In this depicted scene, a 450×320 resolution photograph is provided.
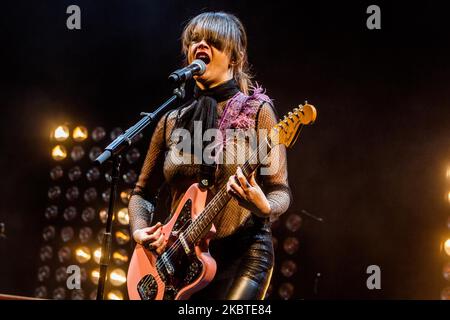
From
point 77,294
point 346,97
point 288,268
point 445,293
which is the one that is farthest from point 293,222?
point 77,294

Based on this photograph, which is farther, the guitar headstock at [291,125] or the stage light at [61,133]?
the stage light at [61,133]

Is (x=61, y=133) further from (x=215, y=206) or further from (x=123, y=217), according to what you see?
(x=215, y=206)

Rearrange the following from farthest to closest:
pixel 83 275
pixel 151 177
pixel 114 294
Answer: pixel 83 275 < pixel 114 294 < pixel 151 177

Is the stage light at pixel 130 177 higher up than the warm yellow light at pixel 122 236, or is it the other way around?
the stage light at pixel 130 177

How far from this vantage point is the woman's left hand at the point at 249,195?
2035mm

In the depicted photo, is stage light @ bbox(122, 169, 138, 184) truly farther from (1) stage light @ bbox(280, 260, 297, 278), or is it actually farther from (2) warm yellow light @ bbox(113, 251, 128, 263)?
(1) stage light @ bbox(280, 260, 297, 278)

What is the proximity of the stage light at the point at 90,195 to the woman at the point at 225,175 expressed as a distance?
14.2 ft

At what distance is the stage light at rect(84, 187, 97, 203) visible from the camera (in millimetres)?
6973

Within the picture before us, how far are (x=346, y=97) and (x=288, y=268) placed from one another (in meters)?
1.86

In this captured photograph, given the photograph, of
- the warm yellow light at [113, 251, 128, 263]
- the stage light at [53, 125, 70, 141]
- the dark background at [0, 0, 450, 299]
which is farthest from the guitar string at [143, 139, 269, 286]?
the stage light at [53, 125, 70, 141]

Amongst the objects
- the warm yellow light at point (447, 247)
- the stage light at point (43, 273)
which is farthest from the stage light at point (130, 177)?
the warm yellow light at point (447, 247)

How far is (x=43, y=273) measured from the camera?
22.9 ft

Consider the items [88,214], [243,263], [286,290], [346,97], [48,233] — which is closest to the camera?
[243,263]

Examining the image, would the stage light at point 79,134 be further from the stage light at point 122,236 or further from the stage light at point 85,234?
the stage light at point 122,236
